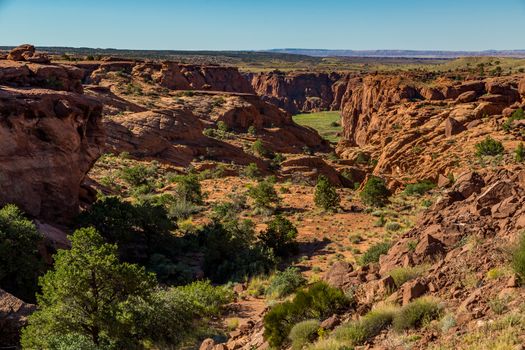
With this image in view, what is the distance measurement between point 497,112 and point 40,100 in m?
47.8

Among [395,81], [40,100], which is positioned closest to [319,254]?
[40,100]

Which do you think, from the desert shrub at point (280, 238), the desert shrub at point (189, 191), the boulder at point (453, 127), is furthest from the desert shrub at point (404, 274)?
the boulder at point (453, 127)

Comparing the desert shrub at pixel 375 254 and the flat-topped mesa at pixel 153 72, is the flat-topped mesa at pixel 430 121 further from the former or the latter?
the flat-topped mesa at pixel 153 72

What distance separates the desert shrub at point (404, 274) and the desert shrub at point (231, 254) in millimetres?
8747

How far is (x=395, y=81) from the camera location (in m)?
82.4

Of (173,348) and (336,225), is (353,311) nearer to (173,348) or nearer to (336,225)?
(173,348)

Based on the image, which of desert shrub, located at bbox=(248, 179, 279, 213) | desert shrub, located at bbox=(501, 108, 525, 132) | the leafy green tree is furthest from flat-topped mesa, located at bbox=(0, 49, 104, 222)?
desert shrub, located at bbox=(501, 108, 525, 132)

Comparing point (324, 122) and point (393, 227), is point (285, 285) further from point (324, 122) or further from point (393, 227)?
point (324, 122)

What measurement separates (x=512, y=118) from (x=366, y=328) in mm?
46272

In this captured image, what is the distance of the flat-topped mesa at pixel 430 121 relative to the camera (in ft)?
152

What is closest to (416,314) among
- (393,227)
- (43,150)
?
(393,227)

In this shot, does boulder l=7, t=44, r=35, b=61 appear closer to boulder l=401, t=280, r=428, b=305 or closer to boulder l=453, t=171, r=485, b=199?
boulder l=453, t=171, r=485, b=199

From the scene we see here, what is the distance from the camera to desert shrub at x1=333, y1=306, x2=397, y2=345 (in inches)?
320

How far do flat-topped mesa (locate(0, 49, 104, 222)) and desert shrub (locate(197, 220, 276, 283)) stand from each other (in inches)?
Result: 269
